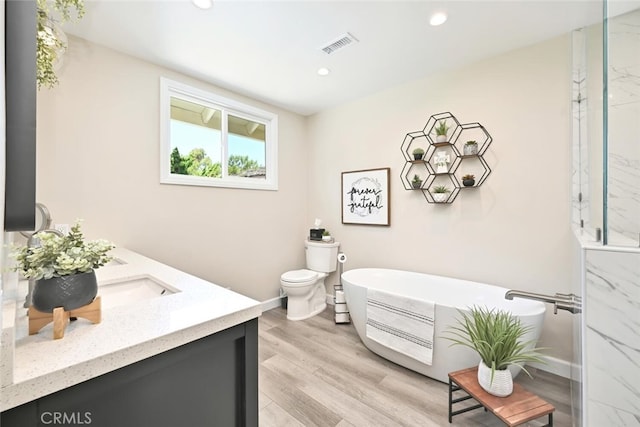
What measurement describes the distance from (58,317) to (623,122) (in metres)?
2.22

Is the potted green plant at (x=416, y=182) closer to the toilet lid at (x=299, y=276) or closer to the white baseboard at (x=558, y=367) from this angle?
the toilet lid at (x=299, y=276)

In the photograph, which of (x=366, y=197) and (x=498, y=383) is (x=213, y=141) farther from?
(x=498, y=383)

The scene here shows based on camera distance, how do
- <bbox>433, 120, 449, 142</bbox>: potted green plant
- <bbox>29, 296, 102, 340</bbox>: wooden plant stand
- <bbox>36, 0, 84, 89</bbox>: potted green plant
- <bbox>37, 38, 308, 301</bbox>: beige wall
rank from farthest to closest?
<bbox>433, 120, 449, 142</bbox>: potted green plant
<bbox>37, 38, 308, 301</bbox>: beige wall
<bbox>36, 0, 84, 89</bbox>: potted green plant
<bbox>29, 296, 102, 340</bbox>: wooden plant stand

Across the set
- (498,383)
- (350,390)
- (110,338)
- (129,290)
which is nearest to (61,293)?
(110,338)

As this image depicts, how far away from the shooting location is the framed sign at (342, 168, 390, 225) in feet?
9.73

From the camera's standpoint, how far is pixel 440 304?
6.16 feet

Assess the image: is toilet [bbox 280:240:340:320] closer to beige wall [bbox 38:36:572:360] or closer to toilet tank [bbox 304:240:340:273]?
toilet tank [bbox 304:240:340:273]

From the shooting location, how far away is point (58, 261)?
706 mm

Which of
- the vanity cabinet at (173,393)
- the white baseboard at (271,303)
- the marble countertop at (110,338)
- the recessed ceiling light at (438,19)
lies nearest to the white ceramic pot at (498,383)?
the vanity cabinet at (173,393)

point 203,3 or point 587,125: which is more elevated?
point 203,3

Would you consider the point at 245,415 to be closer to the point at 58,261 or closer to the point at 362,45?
the point at 58,261

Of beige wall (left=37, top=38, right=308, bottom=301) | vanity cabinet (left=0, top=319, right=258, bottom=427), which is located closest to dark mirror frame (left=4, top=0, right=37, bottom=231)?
vanity cabinet (left=0, top=319, right=258, bottom=427)

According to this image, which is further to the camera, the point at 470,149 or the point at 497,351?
the point at 470,149

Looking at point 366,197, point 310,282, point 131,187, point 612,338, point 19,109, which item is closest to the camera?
point 19,109
